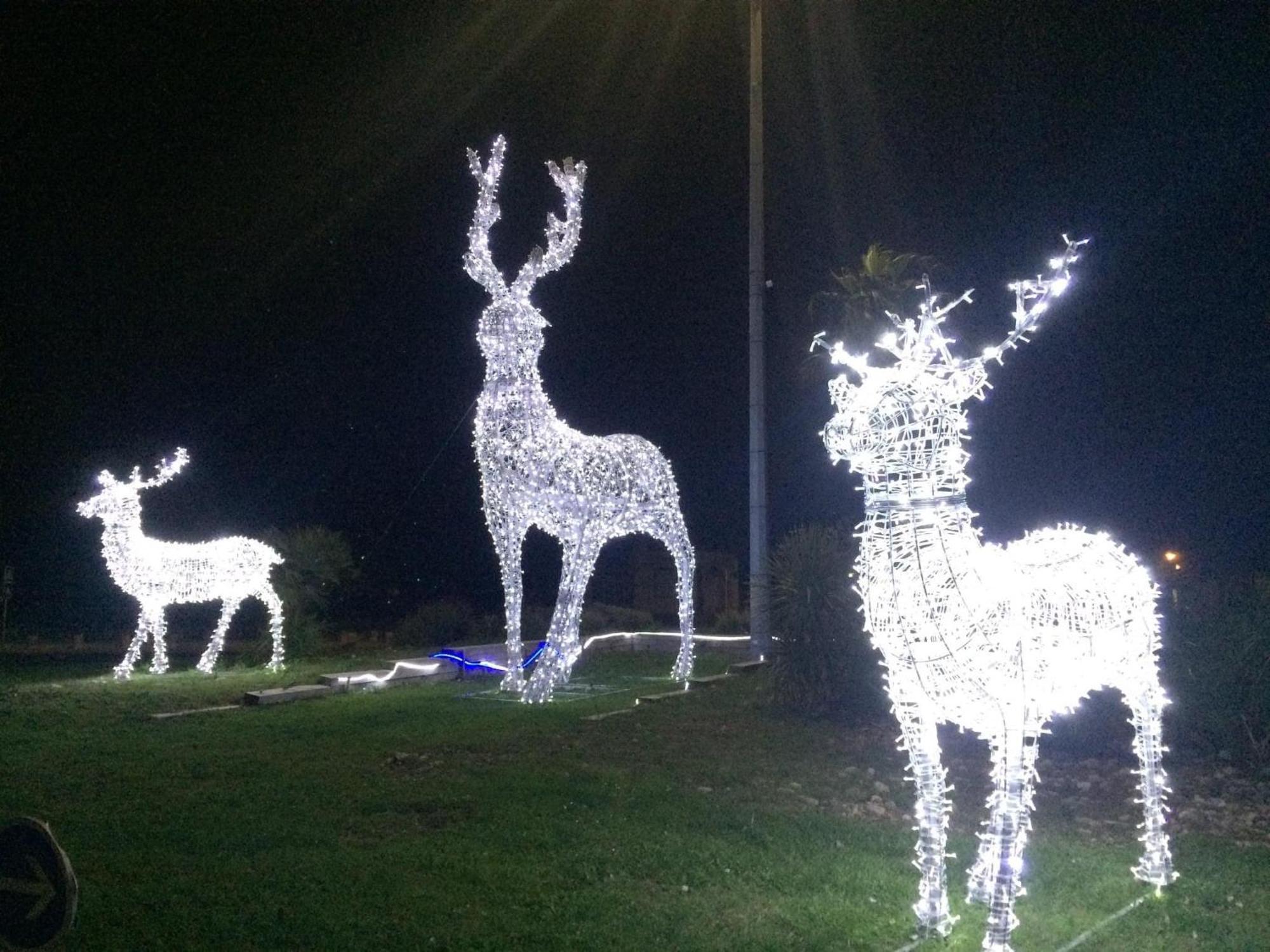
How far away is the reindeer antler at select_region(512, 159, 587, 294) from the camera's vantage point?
12117 millimetres

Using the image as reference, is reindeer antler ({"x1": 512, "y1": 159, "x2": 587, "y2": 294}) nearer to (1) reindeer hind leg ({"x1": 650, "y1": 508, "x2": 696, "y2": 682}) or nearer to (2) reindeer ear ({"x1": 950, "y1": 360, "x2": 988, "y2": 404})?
(1) reindeer hind leg ({"x1": 650, "y1": 508, "x2": 696, "y2": 682})

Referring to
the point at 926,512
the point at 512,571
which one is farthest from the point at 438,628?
the point at 926,512

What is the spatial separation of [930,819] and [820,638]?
19.1 feet

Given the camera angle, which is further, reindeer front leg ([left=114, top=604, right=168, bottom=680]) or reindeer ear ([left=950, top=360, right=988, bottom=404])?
reindeer front leg ([left=114, top=604, right=168, bottom=680])

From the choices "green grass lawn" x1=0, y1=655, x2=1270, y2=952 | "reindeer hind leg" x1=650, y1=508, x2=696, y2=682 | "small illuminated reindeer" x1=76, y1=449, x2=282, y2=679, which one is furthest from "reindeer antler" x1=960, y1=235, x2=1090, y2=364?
"small illuminated reindeer" x1=76, y1=449, x2=282, y2=679

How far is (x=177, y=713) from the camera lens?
11.2m

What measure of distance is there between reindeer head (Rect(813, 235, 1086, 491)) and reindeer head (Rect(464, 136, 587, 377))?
277 inches

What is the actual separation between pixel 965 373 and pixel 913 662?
4.39ft

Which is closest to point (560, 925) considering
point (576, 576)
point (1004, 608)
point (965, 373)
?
point (1004, 608)

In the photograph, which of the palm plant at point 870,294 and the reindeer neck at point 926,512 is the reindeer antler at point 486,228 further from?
the reindeer neck at point 926,512

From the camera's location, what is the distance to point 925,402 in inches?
209

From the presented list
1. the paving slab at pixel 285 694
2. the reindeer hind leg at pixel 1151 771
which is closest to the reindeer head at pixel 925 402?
the reindeer hind leg at pixel 1151 771

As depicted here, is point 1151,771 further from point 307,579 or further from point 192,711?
point 307,579

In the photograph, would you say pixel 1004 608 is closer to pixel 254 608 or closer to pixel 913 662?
pixel 913 662
